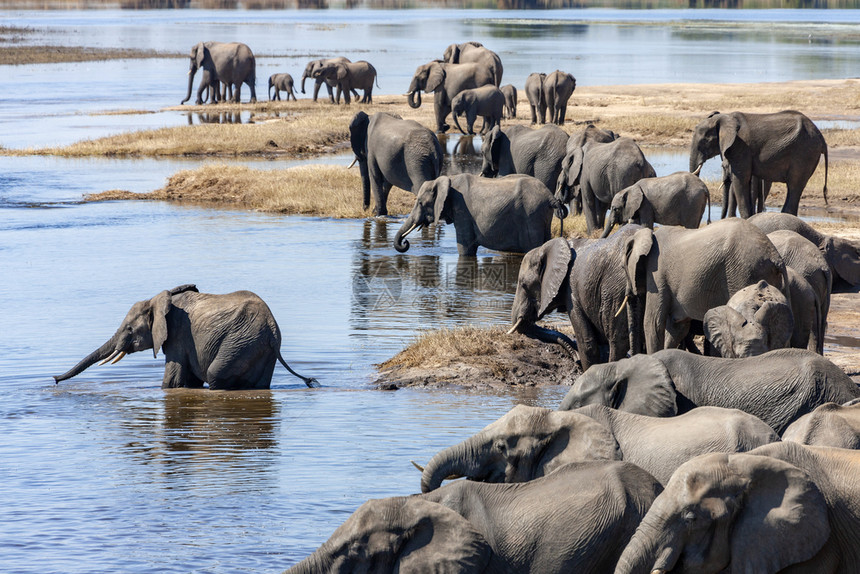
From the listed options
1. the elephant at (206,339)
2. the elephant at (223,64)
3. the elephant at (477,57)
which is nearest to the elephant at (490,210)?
the elephant at (206,339)

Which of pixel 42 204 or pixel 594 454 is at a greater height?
pixel 594 454

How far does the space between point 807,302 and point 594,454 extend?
3.72 meters

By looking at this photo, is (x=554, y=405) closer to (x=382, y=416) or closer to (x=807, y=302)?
(x=382, y=416)

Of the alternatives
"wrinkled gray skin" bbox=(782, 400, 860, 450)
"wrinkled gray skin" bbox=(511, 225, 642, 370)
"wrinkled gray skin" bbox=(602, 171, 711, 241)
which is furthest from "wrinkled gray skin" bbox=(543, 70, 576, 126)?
"wrinkled gray skin" bbox=(782, 400, 860, 450)

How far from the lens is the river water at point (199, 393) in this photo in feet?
25.2

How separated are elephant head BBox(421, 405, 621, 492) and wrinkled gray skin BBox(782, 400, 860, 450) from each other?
0.98 meters

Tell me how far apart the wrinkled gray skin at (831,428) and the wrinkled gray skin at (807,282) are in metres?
2.74

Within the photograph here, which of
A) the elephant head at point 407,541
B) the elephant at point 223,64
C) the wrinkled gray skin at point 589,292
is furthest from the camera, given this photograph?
the elephant at point 223,64

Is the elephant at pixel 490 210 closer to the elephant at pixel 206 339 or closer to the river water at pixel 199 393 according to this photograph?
the river water at pixel 199 393

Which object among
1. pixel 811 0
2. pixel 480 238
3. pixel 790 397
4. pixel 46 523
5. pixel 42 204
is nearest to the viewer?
pixel 790 397

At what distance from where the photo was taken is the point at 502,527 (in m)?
5.52

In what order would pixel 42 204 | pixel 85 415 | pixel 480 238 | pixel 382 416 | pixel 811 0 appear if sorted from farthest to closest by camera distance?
pixel 811 0 → pixel 42 204 → pixel 480 238 → pixel 85 415 → pixel 382 416

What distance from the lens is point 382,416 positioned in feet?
32.0

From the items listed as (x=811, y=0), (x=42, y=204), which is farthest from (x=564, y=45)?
(x=811, y=0)
